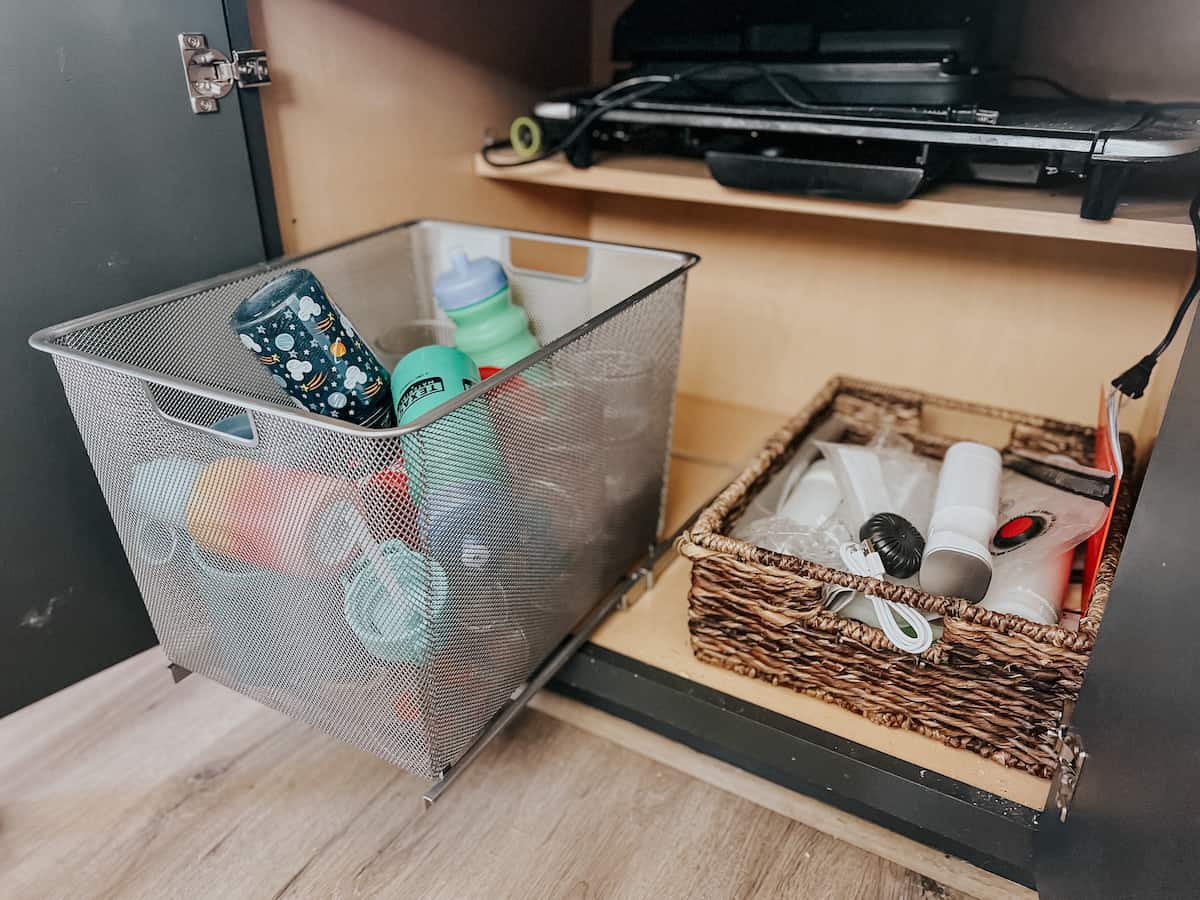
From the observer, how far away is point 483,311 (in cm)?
69

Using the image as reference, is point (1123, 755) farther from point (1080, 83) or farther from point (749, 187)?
point (1080, 83)

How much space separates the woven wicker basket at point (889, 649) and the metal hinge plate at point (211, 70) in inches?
18.2

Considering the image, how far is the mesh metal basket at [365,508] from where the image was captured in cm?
46

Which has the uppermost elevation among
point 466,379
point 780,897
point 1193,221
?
point 1193,221

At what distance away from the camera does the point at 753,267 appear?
101 centimetres

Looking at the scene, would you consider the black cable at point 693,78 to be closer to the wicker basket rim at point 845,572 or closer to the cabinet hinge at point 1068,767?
the wicker basket rim at point 845,572

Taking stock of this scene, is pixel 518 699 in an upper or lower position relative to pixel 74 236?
lower

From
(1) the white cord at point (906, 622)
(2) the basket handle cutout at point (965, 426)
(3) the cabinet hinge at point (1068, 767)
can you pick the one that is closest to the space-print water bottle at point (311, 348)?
(1) the white cord at point (906, 622)

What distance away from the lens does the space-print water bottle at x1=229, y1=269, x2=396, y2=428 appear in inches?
20.9

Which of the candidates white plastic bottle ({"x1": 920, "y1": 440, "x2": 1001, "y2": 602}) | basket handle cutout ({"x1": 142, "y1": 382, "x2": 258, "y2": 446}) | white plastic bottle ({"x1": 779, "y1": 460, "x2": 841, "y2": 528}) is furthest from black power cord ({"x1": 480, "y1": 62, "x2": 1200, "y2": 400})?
basket handle cutout ({"x1": 142, "y1": 382, "x2": 258, "y2": 446})

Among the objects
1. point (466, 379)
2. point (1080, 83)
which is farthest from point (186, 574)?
point (1080, 83)

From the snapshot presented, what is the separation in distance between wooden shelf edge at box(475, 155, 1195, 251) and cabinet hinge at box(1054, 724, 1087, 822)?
350 mm

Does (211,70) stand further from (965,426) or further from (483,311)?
(965,426)

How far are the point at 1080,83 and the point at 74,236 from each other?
2.83 feet
